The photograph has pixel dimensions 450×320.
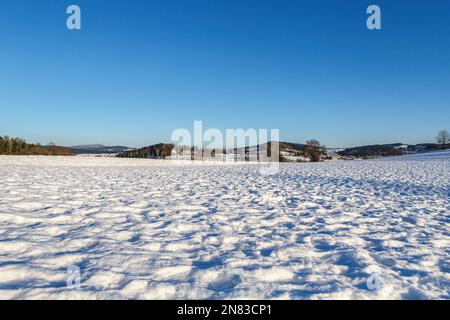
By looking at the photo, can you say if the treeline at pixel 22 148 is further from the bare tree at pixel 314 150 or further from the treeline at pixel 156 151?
the bare tree at pixel 314 150

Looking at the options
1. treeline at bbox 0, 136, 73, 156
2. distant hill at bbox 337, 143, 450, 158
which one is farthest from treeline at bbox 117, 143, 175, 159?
distant hill at bbox 337, 143, 450, 158

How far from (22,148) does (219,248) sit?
1442 inches

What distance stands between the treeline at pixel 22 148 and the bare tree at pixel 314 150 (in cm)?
5033

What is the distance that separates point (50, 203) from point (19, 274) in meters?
3.83

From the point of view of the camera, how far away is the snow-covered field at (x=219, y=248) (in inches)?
115

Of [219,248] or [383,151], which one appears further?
[383,151]

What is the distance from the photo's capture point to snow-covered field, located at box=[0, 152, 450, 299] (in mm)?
2920

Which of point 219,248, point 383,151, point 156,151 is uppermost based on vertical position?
point 156,151

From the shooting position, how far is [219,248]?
4.08 metres

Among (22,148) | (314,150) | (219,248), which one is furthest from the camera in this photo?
(314,150)

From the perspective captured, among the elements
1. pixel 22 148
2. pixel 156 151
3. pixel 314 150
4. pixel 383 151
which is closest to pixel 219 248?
pixel 22 148

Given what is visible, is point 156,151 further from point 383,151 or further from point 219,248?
point 383,151

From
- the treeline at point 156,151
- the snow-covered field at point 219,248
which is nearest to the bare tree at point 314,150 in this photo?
the treeline at point 156,151

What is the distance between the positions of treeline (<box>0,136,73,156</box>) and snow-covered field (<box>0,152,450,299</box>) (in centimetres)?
2905
